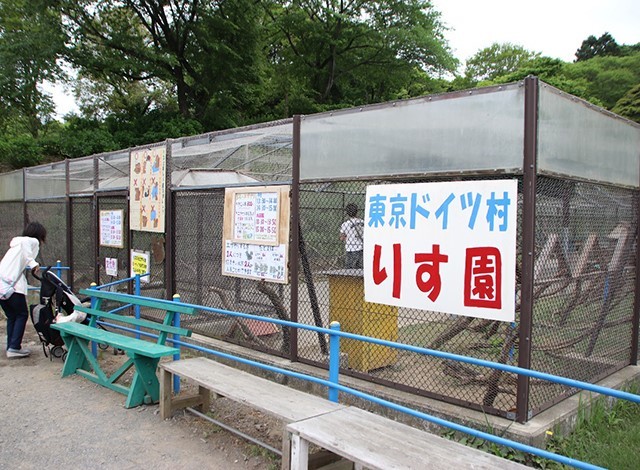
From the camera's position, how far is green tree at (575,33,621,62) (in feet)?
145

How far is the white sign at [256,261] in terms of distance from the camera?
17.2ft

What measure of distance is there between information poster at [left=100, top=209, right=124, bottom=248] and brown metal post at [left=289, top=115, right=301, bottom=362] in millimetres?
3908

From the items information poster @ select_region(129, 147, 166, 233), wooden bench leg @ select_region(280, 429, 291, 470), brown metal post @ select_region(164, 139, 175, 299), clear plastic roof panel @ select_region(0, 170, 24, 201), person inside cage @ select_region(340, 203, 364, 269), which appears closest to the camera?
wooden bench leg @ select_region(280, 429, 291, 470)

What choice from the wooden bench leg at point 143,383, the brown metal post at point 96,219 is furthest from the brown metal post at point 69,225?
the wooden bench leg at point 143,383

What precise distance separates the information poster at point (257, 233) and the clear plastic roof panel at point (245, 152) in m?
0.36

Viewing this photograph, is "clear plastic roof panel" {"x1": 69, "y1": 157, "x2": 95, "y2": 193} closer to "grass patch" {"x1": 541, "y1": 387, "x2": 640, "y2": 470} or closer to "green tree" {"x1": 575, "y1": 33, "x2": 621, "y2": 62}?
"grass patch" {"x1": 541, "y1": 387, "x2": 640, "y2": 470}

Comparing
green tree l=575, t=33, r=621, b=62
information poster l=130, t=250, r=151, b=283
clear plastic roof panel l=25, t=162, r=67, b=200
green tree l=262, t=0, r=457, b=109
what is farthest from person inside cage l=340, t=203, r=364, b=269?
green tree l=575, t=33, r=621, b=62

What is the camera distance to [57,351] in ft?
20.7

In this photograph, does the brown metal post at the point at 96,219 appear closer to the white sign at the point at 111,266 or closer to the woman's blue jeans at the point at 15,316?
the white sign at the point at 111,266

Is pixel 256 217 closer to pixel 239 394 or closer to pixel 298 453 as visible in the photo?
pixel 239 394

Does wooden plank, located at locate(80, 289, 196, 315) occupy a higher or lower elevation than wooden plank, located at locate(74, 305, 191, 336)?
higher

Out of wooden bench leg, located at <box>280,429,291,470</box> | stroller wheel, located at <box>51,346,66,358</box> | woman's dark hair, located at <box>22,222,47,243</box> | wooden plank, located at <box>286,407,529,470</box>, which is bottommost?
stroller wheel, located at <box>51,346,66,358</box>

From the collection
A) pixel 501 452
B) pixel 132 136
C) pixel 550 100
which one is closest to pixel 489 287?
pixel 501 452

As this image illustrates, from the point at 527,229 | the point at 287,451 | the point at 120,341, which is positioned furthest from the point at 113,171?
the point at 527,229
